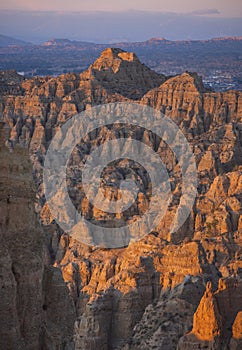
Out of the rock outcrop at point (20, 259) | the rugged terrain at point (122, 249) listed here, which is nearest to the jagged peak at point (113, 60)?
the rugged terrain at point (122, 249)

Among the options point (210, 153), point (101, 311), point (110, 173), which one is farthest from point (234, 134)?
point (101, 311)

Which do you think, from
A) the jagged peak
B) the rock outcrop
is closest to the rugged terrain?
the rock outcrop

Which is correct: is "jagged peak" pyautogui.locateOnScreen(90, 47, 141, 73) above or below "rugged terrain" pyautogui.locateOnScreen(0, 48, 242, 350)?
above

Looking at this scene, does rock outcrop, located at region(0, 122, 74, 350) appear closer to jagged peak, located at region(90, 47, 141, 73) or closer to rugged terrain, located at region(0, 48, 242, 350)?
rugged terrain, located at region(0, 48, 242, 350)

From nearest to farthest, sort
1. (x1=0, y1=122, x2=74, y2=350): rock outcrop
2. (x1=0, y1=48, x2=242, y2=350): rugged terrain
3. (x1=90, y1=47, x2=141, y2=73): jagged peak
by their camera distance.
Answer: (x1=0, y1=122, x2=74, y2=350): rock outcrop → (x1=0, y1=48, x2=242, y2=350): rugged terrain → (x1=90, y1=47, x2=141, y2=73): jagged peak

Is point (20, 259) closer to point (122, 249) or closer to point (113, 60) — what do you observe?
point (122, 249)

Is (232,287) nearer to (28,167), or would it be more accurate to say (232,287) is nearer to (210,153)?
(28,167)

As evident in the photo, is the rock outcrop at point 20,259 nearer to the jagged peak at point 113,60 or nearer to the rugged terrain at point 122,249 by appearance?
the rugged terrain at point 122,249

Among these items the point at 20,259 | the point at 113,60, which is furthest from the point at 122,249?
the point at 113,60
